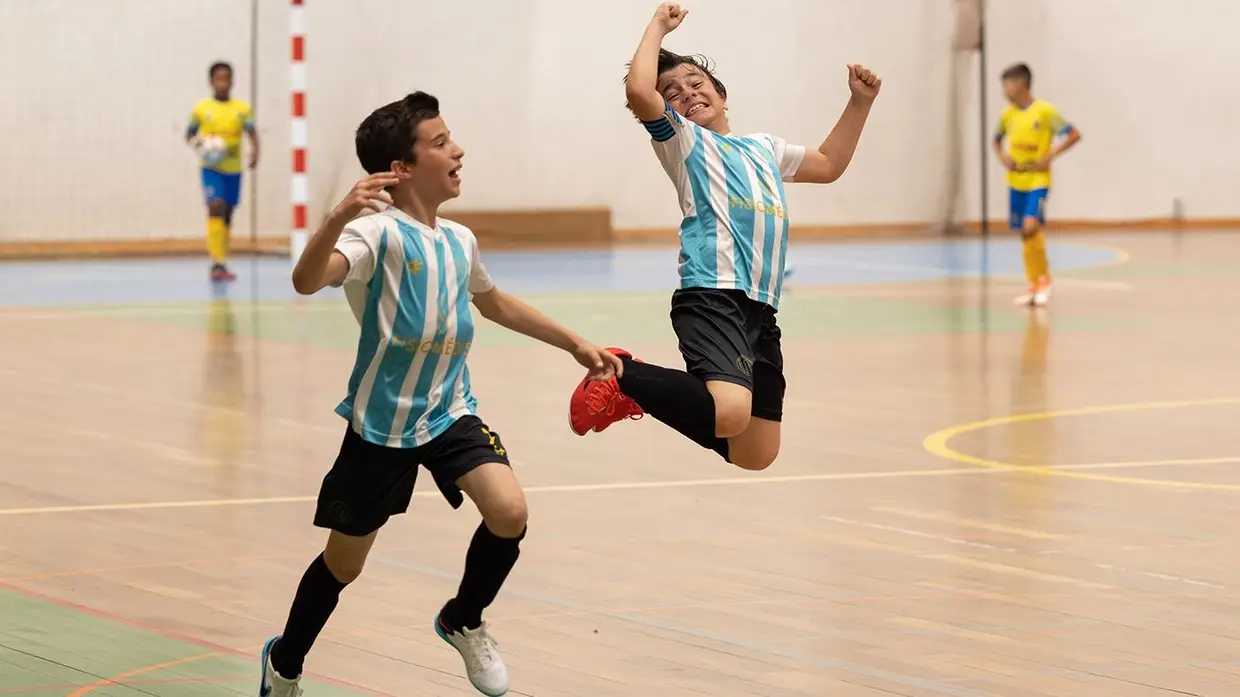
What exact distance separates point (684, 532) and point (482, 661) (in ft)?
8.14

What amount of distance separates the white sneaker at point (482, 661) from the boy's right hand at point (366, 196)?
1.05 m

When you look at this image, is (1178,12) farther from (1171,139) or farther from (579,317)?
(579,317)

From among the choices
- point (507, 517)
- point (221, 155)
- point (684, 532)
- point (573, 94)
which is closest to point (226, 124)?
point (221, 155)

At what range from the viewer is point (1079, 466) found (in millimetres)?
8742

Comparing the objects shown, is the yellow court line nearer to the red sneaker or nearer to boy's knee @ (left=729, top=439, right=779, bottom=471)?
boy's knee @ (left=729, top=439, right=779, bottom=471)

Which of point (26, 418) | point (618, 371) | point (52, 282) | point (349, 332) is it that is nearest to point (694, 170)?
point (618, 371)

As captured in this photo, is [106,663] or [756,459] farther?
[756,459]

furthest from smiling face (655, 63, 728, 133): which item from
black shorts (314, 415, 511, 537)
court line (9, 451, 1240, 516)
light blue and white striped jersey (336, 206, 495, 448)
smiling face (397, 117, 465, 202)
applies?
court line (9, 451, 1240, 516)

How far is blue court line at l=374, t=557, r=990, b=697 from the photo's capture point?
202 inches

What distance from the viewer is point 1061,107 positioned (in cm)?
2567

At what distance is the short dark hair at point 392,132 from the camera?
490cm

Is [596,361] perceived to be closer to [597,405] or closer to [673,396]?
[673,396]

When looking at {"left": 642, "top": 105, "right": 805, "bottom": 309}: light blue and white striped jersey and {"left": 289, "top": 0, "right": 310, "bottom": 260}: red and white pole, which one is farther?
{"left": 289, "top": 0, "right": 310, "bottom": 260}: red and white pole

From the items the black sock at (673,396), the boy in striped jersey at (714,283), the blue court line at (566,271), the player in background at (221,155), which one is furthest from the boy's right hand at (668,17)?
the player in background at (221,155)
